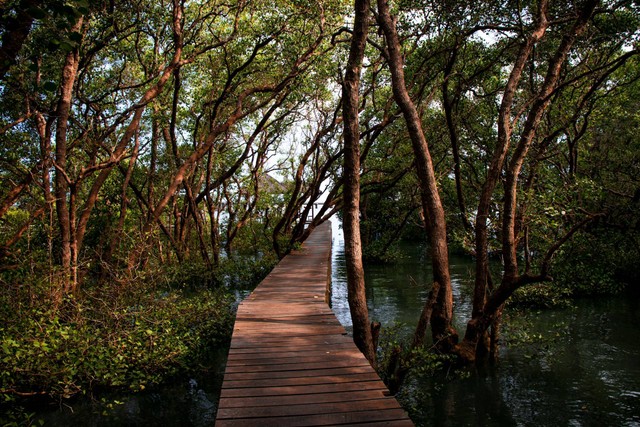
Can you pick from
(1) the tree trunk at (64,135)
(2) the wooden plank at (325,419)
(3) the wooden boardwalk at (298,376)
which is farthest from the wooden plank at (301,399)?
(1) the tree trunk at (64,135)

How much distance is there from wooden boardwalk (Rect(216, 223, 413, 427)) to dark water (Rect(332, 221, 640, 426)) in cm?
177

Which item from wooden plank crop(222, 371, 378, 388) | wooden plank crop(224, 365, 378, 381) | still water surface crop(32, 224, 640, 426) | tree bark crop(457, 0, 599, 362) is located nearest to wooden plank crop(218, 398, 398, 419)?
wooden plank crop(222, 371, 378, 388)

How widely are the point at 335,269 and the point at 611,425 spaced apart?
50.1 ft

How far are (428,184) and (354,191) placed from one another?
1.37 m

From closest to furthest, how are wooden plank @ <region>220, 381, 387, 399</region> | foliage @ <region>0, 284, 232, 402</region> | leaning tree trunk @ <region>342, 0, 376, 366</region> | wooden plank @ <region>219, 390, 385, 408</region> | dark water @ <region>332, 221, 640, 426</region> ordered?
wooden plank @ <region>219, 390, 385, 408</region>, wooden plank @ <region>220, 381, 387, 399</region>, foliage @ <region>0, 284, 232, 402</region>, dark water @ <region>332, 221, 640, 426</region>, leaning tree trunk @ <region>342, 0, 376, 366</region>

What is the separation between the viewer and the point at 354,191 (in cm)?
679

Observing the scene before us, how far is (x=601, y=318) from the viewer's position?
11.1m


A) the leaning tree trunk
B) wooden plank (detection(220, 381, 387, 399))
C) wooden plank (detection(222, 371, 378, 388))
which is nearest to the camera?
wooden plank (detection(220, 381, 387, 399))

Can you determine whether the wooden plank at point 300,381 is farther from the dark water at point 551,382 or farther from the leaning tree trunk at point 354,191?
the dark water at point 551,382

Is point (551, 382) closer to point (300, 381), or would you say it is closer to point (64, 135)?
point (300, 381)

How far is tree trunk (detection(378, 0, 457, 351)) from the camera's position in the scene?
7.36 metres

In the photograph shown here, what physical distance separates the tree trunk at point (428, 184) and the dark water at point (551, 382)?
2.96ft

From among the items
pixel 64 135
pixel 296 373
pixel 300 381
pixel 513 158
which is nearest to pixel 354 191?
pixel 513 158

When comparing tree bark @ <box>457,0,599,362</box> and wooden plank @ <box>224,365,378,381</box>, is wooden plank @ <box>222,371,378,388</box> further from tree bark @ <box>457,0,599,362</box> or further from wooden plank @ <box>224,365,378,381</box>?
tree bark @ <box>457,0,599,362</box>
